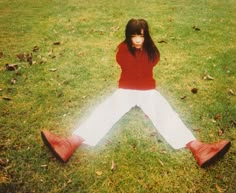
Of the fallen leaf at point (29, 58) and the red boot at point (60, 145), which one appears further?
the fallen leaf at point (29, 58)

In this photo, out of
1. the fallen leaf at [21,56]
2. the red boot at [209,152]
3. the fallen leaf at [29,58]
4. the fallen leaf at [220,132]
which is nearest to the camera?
the red boot at [209,152]

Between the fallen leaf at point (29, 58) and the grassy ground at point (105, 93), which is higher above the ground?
the fallen leaf at point (29, 58)

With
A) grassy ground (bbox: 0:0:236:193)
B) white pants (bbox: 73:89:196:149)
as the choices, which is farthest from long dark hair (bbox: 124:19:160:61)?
grassy ground (bbox: 0:0:236:193)

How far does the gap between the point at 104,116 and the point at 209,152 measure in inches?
53.0

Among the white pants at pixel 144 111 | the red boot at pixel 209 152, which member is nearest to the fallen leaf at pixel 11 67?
the white pants at pixel 144 111

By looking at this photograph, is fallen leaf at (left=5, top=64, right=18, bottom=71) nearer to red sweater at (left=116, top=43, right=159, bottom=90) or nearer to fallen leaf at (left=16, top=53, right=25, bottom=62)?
fallen leaf at (left=16, top=53, right=25, bottom=62)

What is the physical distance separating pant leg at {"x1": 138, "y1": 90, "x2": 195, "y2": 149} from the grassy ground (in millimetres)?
158

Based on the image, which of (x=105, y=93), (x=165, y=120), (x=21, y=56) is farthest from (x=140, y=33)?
(x=21, y=56)

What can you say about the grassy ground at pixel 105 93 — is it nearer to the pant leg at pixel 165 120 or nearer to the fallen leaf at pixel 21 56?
the fallen leaf at pixel 21 56

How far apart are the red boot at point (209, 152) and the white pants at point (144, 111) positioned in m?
0.17

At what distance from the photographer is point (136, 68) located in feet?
13.0

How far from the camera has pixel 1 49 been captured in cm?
633

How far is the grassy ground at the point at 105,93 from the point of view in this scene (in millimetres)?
3342

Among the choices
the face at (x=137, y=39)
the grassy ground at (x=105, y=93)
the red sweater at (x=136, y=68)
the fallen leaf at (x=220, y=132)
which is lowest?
the fallen leaf at (x=220, y=132)
